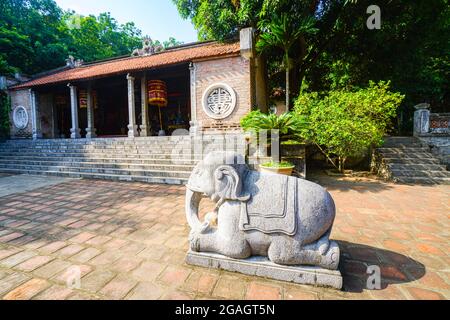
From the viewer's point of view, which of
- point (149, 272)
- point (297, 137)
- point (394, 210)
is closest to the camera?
point (149, 272)

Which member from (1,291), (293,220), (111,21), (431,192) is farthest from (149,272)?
(111,21)

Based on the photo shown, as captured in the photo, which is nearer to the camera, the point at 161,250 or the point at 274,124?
the point at 161,250

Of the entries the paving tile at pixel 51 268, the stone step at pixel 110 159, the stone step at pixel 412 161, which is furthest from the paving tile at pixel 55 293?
the stone step at pixel 412 161

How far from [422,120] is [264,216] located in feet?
35.8

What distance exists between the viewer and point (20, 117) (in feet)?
45.5

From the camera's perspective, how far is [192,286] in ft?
6.65

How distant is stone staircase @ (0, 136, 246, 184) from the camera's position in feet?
23.4

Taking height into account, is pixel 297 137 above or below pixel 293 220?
above

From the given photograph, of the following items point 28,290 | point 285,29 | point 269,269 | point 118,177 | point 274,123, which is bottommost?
point 28,290

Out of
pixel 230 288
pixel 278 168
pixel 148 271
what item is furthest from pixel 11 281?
pixel 278 168

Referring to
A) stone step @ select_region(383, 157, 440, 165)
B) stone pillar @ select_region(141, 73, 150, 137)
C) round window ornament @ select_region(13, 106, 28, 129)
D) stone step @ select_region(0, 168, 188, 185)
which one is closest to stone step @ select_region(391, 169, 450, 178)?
stone step @ select_region(383, 157, 440, 165)

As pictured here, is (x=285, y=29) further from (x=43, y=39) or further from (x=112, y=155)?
(x=43, y=39)
